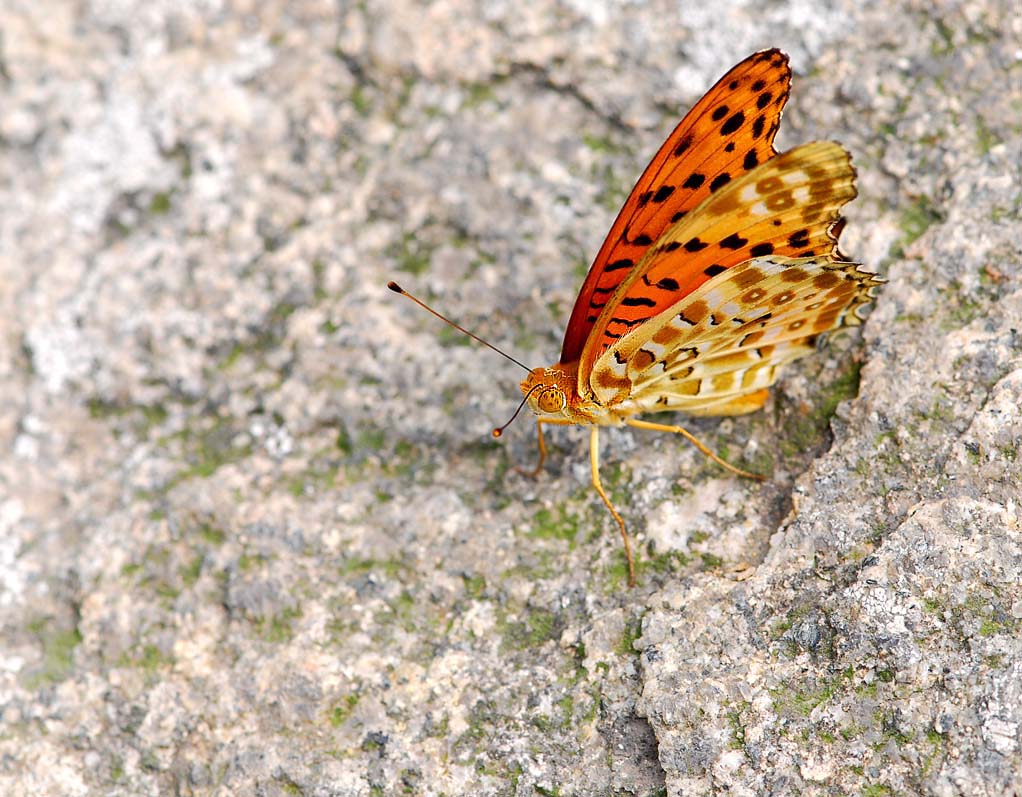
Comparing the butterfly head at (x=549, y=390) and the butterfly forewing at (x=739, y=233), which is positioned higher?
the butterfly forewing at (x=739, y=233)

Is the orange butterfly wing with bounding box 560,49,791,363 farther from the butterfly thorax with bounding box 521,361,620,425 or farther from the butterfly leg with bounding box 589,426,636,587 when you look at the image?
the butterfly leg with bounding box 589,426,636,587

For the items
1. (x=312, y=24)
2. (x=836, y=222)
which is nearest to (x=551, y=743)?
(x=836, y=222)

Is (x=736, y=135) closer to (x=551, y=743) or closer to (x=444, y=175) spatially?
(x=444, y=175)

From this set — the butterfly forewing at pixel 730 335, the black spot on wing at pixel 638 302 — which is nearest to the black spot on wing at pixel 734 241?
the butterfly forewing at pixel 730 335

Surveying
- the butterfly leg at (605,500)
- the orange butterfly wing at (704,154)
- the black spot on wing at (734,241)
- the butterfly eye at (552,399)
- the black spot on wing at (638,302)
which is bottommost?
the butterfly leg at (605,500)

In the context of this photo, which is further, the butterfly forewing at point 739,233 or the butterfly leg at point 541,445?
the butterfly leg at point 541,445

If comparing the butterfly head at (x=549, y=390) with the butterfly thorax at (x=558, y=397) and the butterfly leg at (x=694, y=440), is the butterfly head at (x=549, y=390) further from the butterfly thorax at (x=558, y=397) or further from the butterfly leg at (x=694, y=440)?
A: the butterfly leg at (x=694, y=440)

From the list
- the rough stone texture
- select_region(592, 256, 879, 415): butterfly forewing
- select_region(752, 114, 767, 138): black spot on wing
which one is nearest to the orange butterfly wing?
select_region(752, 114, 767, 138): black spot on wing
